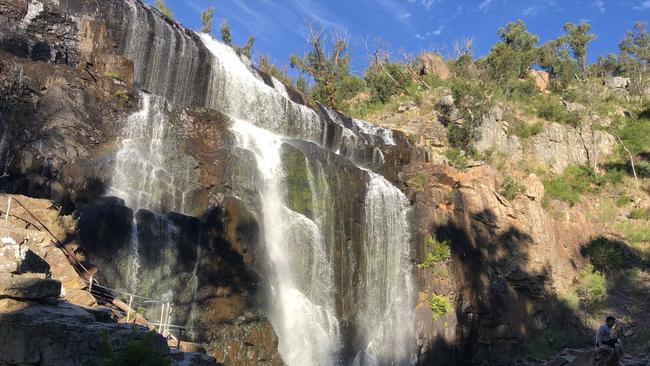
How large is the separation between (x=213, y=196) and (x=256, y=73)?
561 inches

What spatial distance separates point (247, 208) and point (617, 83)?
46.4 metres

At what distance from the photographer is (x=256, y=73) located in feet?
108

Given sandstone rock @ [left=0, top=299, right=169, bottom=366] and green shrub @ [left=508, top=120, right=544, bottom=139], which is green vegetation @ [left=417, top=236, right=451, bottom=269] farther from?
green shrub @ [left=508, top=120, right=544, bottom=139]

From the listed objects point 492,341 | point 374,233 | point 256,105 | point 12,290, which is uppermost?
point 256,105

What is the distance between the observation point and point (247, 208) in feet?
68.2

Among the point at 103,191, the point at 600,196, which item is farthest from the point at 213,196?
the point at 600,196

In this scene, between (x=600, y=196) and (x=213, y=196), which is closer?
(x=213, y=196)

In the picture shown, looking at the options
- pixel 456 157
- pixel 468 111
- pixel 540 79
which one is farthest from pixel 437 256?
pixel 540 79

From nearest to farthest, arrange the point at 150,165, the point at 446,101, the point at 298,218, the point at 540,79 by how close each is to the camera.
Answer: the point at 150,165
the point at 298,218
the point at 446,101
the point at 540,79

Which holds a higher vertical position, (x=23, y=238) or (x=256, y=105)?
(x=256, y=105)

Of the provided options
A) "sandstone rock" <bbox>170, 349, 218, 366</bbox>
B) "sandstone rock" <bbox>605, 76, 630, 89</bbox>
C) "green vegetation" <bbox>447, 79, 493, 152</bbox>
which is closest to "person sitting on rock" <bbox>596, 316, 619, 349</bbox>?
"sandstone rock" <bbox>170, 349, 218, 366</bbox>

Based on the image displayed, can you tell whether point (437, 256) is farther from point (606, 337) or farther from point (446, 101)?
point (446, 101)

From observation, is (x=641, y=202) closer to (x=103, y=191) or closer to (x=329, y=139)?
(x=329, y=139)

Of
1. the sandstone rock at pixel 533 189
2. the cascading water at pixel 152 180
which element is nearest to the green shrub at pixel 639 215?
the sandstone rock at pixel 533 189
